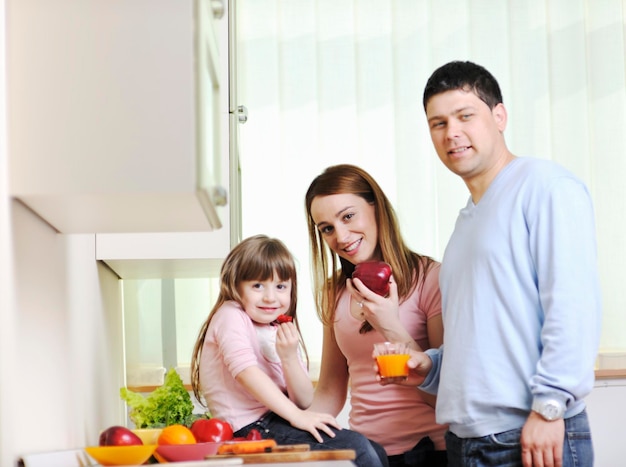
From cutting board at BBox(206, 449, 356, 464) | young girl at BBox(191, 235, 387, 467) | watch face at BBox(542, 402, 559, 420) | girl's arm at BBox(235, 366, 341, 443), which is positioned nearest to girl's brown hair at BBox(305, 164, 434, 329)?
young girl at BBox(191, 235, 387, 467)

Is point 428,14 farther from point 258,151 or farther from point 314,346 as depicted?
point 314,346

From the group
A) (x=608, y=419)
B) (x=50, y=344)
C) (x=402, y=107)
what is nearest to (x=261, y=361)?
(x=50, y=344)

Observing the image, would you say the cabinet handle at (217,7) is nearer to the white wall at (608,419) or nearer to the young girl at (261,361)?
the young girl at (261,361)

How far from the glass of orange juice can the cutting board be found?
0.41 m

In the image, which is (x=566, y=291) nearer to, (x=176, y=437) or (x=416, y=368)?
(x=416, y=368)

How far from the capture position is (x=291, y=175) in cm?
355

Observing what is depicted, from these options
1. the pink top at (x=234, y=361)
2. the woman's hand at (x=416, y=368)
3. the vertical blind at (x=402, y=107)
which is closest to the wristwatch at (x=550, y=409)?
the woman's hand at (x=416, y=368)

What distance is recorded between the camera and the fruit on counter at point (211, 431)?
5.05 ft

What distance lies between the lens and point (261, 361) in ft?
6.81

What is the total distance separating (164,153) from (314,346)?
7.81 ft

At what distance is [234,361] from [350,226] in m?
0.41

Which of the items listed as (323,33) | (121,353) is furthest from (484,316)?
(323,33)

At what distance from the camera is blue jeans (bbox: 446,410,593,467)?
1.62 m

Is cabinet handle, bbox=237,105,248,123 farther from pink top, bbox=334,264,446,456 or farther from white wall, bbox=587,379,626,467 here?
white wall, bbox=587,379,626,467
